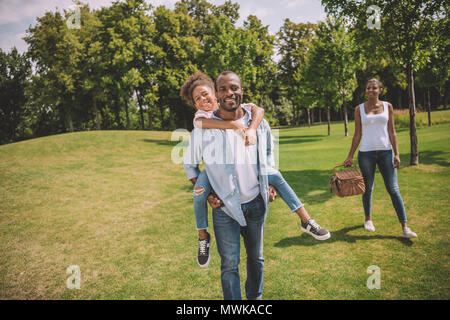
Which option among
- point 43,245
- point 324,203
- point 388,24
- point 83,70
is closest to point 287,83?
point 83,70

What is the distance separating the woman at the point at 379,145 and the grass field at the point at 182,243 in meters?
0.82

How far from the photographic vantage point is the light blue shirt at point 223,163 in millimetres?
2555

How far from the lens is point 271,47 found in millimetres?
32094

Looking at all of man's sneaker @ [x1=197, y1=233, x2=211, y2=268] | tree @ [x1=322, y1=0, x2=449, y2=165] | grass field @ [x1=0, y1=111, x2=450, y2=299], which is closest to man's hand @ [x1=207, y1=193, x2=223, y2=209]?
man's sneaker @ [x1=197, y1=233, x2=211, y2=268]

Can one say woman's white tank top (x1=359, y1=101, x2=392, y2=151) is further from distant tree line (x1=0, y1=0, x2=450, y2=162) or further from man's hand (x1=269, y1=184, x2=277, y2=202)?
distant tree line (x1=0, y1=0, x2=450, y2=162)

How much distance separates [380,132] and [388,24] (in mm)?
7361

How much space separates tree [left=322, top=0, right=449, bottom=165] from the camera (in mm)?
9086

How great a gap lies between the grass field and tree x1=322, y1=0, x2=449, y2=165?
3.83m

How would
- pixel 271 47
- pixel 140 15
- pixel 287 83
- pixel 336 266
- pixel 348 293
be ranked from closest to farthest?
pixel 348 293 < pixel 336 266 < pixel 140 15 < pixel 271 47 < pixel 287 83

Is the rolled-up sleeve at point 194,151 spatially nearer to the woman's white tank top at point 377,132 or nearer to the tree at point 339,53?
the woman's white tank top at point 377,132

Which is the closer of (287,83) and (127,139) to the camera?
(127,139)

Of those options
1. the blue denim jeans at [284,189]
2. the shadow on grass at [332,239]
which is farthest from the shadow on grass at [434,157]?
the blue denim jeans at [284,189]

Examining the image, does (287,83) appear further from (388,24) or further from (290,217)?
(290,217)

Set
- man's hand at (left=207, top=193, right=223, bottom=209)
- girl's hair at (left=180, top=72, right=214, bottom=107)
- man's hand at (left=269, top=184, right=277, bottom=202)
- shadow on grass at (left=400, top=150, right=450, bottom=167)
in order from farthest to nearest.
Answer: shadow on grass at (left=400, top=150, right=450, bottom=167), girl's hair at (left=180, top=72, right=214, bottom=107), man's hand at (left=269, top=184, right=277, bottom=202), man's hand at (left=207, top=193, right=223, bottom=209)
